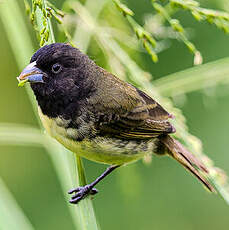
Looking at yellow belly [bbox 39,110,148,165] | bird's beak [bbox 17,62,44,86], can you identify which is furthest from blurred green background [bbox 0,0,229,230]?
bird's beak [bbox 17,62,44,86]

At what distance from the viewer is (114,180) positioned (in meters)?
5.12

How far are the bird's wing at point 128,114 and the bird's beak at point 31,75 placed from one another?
41 centimetres

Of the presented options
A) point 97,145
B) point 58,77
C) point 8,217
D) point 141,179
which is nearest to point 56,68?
point 58,77

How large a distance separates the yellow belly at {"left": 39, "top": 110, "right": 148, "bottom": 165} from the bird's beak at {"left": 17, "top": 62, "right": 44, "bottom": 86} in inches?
9.3

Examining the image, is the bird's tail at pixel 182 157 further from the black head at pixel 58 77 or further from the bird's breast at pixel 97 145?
the black head at pixel 58 77

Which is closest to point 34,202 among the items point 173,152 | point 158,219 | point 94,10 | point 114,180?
point 114,180

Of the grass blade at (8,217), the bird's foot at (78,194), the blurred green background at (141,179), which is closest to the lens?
the grass blade at (8,217)

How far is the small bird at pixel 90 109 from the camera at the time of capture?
296 cm

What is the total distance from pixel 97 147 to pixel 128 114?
1.24 feet

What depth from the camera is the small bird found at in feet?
9.70

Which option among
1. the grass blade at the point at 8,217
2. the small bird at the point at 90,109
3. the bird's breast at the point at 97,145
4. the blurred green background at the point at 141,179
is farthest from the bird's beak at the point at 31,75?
the blurred green background at the point at 141,179

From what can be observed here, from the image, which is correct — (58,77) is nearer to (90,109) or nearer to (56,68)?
(56,68)

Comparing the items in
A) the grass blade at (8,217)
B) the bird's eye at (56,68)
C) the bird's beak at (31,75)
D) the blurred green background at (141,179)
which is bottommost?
the blurred green background at (141,179)

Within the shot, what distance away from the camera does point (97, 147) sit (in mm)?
3084
